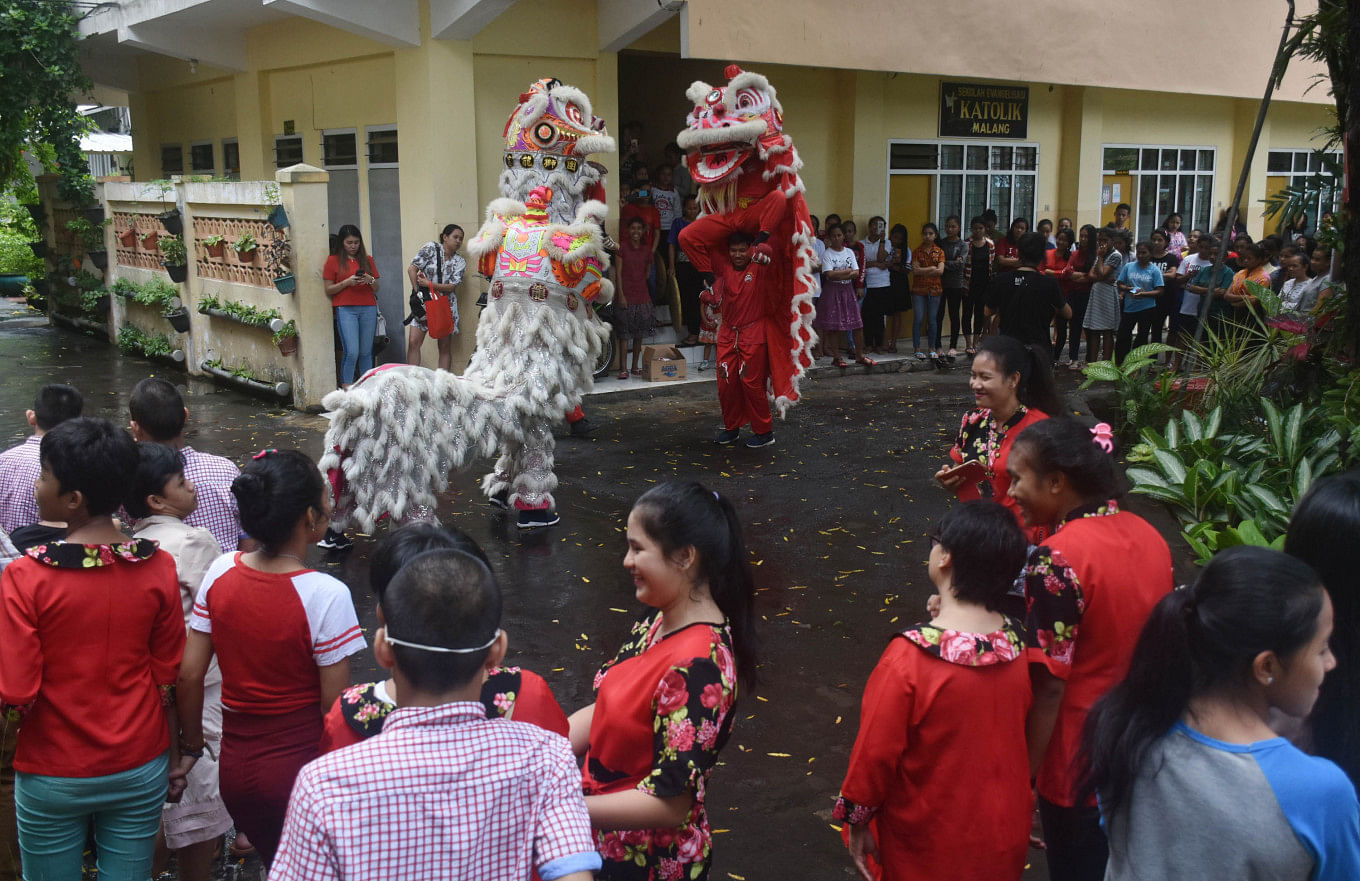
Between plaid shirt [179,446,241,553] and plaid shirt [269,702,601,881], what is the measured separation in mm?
2132

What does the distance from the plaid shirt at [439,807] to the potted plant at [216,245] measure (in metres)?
10.6

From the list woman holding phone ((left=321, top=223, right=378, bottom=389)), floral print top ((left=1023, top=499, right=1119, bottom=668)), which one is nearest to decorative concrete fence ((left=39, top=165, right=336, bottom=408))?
woman holding phone ((left=321, top=223, right=378, bottom=389))

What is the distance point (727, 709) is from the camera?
231cm

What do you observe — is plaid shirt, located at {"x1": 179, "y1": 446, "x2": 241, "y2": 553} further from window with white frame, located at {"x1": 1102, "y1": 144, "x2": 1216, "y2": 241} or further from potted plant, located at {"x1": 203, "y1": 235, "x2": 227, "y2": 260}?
window with white frame, located at {"x1": 1102, "y1": 144, "x2": 1216, "y2": 241}

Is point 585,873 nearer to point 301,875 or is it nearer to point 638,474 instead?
point 301,875

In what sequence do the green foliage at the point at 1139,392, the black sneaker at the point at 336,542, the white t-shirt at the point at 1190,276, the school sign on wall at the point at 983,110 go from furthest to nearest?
the school sign on wall at the point at 983,110, the white t-shirt at the point at 1190,276, the green foliage at the point at 1139,392, the black sneaker at the point at 336,542

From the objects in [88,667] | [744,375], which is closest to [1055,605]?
[88,667]

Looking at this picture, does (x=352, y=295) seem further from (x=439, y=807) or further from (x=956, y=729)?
(x=439, y=807)

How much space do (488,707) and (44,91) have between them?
15.2 meters

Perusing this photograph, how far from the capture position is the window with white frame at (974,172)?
47.6 feet

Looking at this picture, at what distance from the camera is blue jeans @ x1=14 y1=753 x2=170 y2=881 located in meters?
2.76

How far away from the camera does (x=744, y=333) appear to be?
8969 mm

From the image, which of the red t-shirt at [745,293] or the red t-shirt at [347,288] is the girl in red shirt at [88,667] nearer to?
the red t-shirt at [745,293]

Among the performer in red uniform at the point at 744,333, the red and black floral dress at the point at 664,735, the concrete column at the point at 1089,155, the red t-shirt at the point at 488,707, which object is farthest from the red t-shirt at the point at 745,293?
the concrete column at the point at 1089,155
